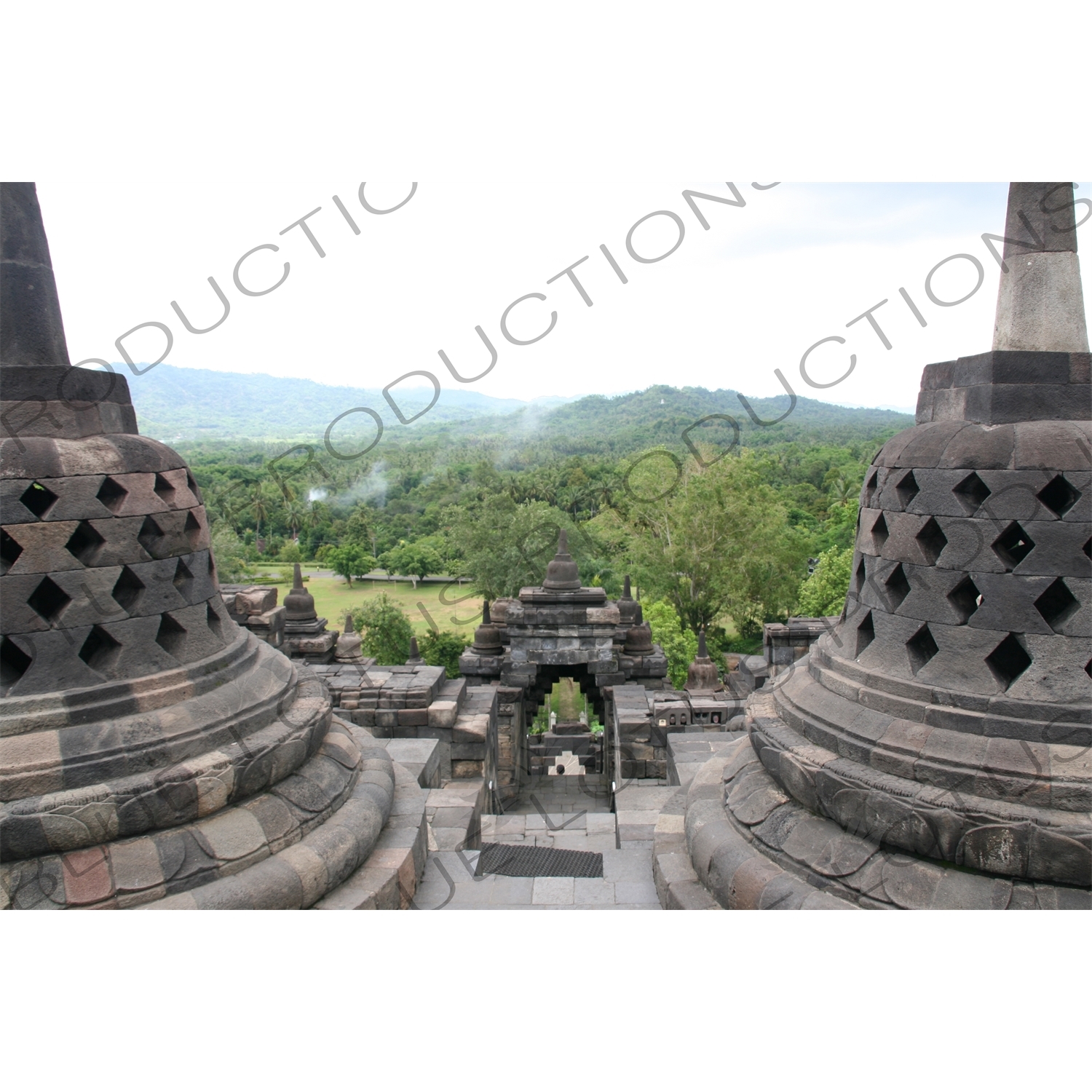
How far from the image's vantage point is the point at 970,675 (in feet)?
10.8

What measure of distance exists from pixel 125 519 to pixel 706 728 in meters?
6.33

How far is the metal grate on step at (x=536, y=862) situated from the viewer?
4.85 metres

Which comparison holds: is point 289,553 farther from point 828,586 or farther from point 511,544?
point 828,586

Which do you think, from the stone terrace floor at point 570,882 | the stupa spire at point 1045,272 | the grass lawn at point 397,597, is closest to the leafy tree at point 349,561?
the grass lawn at point 397,597

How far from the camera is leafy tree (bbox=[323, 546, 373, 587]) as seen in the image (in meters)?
33.8

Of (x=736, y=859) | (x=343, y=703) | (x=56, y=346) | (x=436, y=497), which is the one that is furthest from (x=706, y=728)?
(x=436, y=497)

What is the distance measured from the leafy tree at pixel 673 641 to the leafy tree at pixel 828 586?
3316 millimetres

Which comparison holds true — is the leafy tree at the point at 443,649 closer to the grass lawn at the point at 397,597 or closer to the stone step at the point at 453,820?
the grass lawn at the point at 397,597

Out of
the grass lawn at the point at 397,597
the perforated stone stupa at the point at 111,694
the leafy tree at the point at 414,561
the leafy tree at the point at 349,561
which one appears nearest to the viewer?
the perforated stone stupa at the point at 111,694

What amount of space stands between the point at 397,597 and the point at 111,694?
32.2 meters

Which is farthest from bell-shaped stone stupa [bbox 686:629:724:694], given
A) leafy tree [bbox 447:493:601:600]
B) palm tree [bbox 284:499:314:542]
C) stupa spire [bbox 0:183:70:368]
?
palm tree [bbox 284:499:314:542]

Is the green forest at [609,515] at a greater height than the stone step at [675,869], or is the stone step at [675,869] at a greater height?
the stone step at [675,869]

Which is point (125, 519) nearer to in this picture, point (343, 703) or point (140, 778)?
point (140, 778)

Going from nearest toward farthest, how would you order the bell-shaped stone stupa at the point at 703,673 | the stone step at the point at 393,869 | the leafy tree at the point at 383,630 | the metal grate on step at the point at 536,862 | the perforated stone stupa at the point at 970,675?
the perforated stone stupa at the point at 970,675 → the stone step at the point at 393,869 → the metal grate on step at the point at 536,862 → the bell-shaped stone stupa at the point at 703,673 → the leafy tree at the point at 383,630
